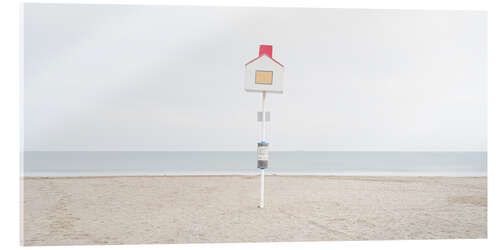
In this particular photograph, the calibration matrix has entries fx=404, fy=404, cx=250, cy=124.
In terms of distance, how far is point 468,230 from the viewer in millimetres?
4371

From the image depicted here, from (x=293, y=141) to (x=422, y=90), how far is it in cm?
258

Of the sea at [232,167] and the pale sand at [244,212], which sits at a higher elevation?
the pale sand at [244,212]

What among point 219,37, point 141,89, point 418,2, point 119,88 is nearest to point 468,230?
point 418,2

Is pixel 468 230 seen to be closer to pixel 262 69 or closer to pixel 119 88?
pixel 262 69

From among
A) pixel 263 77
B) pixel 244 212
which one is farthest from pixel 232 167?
pixel 263 77

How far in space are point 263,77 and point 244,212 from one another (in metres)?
1.73

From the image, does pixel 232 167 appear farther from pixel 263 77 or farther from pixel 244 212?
pixel 263 77

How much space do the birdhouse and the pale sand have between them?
1.57 m

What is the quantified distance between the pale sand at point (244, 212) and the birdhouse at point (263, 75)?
1.57 meters

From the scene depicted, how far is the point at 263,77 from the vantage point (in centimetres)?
495

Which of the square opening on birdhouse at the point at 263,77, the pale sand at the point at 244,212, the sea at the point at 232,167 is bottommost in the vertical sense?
the sea at the point at 232,167

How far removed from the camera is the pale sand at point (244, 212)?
4113 millimetres

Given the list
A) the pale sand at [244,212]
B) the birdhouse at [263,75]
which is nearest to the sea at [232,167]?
the pale sand at [244,212]

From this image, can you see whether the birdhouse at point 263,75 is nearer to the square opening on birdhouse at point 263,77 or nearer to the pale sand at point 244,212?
the square opening on birdhouse at point 263,77
